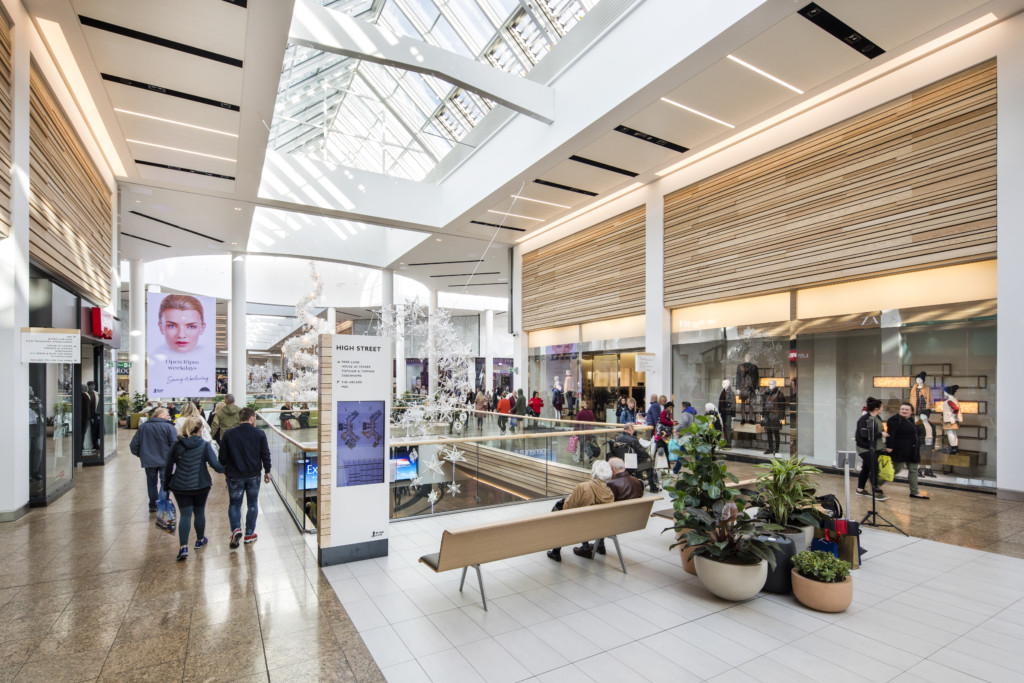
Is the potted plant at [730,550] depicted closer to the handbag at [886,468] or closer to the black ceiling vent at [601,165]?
the handbag at [886,468]

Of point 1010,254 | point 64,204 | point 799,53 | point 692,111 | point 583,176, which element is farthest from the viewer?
point 583,176

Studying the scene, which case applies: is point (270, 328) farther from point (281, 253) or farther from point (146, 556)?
point (146, 556)

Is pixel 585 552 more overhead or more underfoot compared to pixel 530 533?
more underfoot

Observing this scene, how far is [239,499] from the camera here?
5.80 meters

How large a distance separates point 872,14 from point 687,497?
6928 mm

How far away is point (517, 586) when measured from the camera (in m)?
4.80

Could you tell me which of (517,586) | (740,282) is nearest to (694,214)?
(740,282)

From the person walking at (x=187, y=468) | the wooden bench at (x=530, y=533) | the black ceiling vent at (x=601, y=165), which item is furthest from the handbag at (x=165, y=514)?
the black ceiling vent at (x=601, y=165)

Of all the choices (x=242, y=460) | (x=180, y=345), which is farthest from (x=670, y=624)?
(x=180, y=345)

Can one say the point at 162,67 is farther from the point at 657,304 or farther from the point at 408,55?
the point at 657,304

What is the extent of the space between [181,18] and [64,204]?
3959 millimetres

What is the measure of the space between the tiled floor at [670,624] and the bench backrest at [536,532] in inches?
15.9

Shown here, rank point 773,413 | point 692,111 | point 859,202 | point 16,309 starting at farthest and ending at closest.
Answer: point 773,413 → point 692,111 → point 859,202 → point 16,309

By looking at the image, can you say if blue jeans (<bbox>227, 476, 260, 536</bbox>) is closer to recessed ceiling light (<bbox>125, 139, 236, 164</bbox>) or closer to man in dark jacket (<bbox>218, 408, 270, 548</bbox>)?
man in dark jacket (<bbox>218, 408, 270, 548</bbox>)
